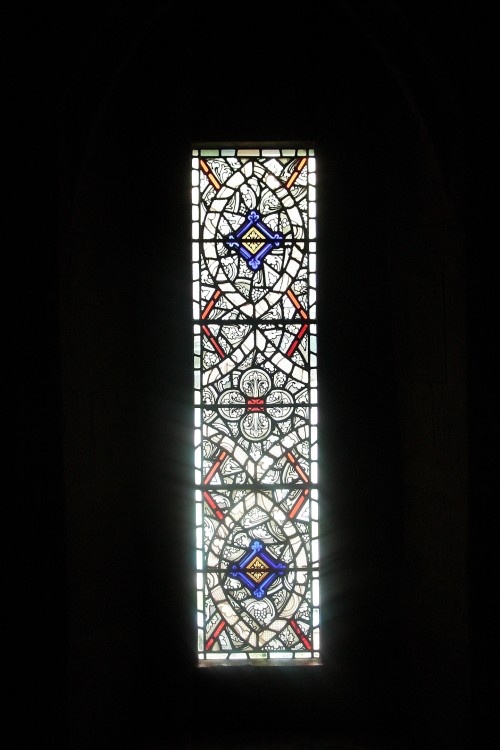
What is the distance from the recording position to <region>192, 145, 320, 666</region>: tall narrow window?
4316 millimetres

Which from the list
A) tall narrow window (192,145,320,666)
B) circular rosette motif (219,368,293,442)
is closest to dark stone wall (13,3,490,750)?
tall narrow window (192,145,320,666)

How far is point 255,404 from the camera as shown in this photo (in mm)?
4344

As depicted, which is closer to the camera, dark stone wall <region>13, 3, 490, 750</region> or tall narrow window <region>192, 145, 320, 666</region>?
dark stone wall <region>13, 3, 490, 750</region>

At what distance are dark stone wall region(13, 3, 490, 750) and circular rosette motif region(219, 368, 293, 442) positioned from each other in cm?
21

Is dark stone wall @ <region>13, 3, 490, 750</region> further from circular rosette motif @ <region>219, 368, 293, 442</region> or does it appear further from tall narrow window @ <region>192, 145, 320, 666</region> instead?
circular rosette motif @ <region>219, 368, 293, 442</region>

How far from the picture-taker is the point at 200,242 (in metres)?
4.41

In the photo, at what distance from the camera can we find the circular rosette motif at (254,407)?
4348 mm
